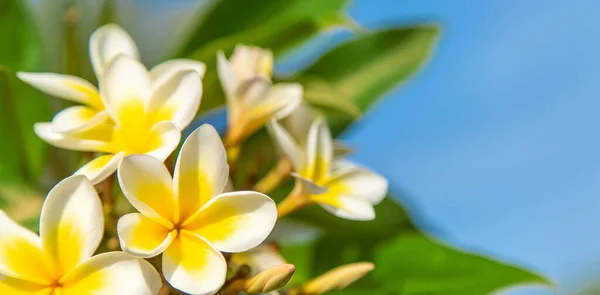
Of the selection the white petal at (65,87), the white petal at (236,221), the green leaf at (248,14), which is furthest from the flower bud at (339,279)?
the green leaf at (248,14)

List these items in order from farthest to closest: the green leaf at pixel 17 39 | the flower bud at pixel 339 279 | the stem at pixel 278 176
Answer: the green leaf at pixel 17 39 < the stem at pixel 278 176 < the flower bud at pixel 339 279

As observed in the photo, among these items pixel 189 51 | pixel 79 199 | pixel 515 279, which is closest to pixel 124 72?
pixel 79 199

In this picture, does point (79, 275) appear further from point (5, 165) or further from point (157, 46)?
point (157, 46)

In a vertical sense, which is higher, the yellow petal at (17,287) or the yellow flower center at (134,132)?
the yellow flower center at (134,132)

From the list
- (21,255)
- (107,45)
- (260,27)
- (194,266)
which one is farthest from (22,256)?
(260,27)

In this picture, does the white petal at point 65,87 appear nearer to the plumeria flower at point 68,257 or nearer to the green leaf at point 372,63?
the plumeria flower at point 68,257

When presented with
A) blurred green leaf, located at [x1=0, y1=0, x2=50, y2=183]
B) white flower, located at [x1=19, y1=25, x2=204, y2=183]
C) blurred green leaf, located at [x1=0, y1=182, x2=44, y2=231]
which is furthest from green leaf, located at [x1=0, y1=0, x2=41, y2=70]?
white flower, located at [x1=19, y1=25, x2=204, y2=183]
